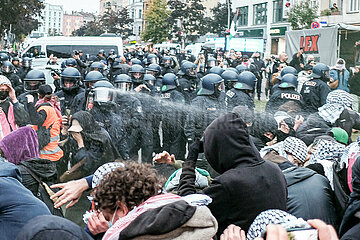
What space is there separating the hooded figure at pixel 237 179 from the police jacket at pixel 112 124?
13.9 feet

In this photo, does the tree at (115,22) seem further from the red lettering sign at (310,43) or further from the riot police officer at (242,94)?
the riot police officer at (242,94)

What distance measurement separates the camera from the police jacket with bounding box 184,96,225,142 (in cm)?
846

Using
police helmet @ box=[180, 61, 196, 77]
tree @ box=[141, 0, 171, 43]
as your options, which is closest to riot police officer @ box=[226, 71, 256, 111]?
police helmet @ box=[180, 61, 196, 77]

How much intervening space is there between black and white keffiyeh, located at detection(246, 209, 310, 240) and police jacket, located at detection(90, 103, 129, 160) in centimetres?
509

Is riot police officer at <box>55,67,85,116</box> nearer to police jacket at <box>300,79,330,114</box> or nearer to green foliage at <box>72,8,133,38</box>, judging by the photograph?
police jacket at <box>300,79,330,114</box>

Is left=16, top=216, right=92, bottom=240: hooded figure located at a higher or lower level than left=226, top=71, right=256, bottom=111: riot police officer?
lower

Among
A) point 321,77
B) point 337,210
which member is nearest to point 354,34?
point 321,77

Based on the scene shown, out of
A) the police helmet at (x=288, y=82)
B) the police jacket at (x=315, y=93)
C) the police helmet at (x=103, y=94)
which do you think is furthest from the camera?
the police jacket at (x=315, y=93)

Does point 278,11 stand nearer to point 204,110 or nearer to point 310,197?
point 204,110

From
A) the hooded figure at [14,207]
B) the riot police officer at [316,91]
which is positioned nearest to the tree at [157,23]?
the riot police officer at [316,91]

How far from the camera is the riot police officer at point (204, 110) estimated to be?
8475mm

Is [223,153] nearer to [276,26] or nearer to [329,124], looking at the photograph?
[329,124]

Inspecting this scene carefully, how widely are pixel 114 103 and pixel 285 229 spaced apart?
5.88 m

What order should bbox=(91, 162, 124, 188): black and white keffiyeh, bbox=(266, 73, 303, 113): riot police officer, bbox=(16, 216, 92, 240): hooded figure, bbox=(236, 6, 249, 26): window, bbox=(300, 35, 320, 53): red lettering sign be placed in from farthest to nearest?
bbox=(236, 6, 249, 26): window
bbox=(300, 35, 320, 53): red lettering sign
bbox=(266, 73, 303, 113): riot police officer
bbox=(91, 162, 124, 188): black and white keffiyeh
bbox=(16, 216, 92, 240): hooded figure
